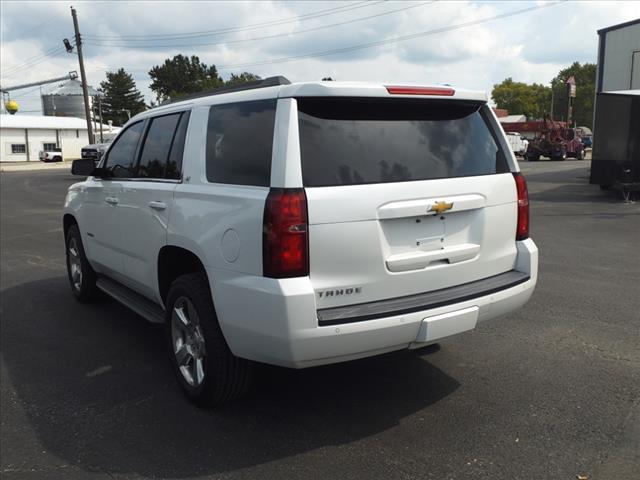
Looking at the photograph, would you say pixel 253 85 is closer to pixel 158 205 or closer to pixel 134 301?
pixel 158 205

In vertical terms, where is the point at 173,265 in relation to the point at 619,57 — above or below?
below

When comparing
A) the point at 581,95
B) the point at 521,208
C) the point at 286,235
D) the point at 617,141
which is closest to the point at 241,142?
the point at 286,235

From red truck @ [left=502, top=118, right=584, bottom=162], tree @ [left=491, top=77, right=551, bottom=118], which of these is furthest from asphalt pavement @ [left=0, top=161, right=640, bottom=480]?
tree @ [left=491, top=77, right=551, bottom=118]

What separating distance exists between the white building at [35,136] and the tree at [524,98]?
82.6 meters

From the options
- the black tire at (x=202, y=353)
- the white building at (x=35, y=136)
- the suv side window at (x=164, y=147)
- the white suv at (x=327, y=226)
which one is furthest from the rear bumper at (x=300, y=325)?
the white building at (x=35, y=136)

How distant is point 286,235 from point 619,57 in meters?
21.9

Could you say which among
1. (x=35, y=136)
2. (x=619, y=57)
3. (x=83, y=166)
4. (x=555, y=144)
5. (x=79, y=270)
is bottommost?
(x=79, y=270)

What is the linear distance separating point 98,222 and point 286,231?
300 centimetres

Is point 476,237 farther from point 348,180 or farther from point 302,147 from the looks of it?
point 302,147

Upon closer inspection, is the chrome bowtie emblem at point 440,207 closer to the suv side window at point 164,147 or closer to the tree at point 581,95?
the suv side window at point 164,147

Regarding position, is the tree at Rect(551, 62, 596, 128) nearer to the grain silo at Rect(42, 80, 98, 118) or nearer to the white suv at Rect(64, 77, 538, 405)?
the grain silo at Rect(42, 80, 98, 118)

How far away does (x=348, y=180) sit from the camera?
3.15 meters

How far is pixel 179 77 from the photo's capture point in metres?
104

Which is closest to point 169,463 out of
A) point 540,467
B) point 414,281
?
point 414,281
